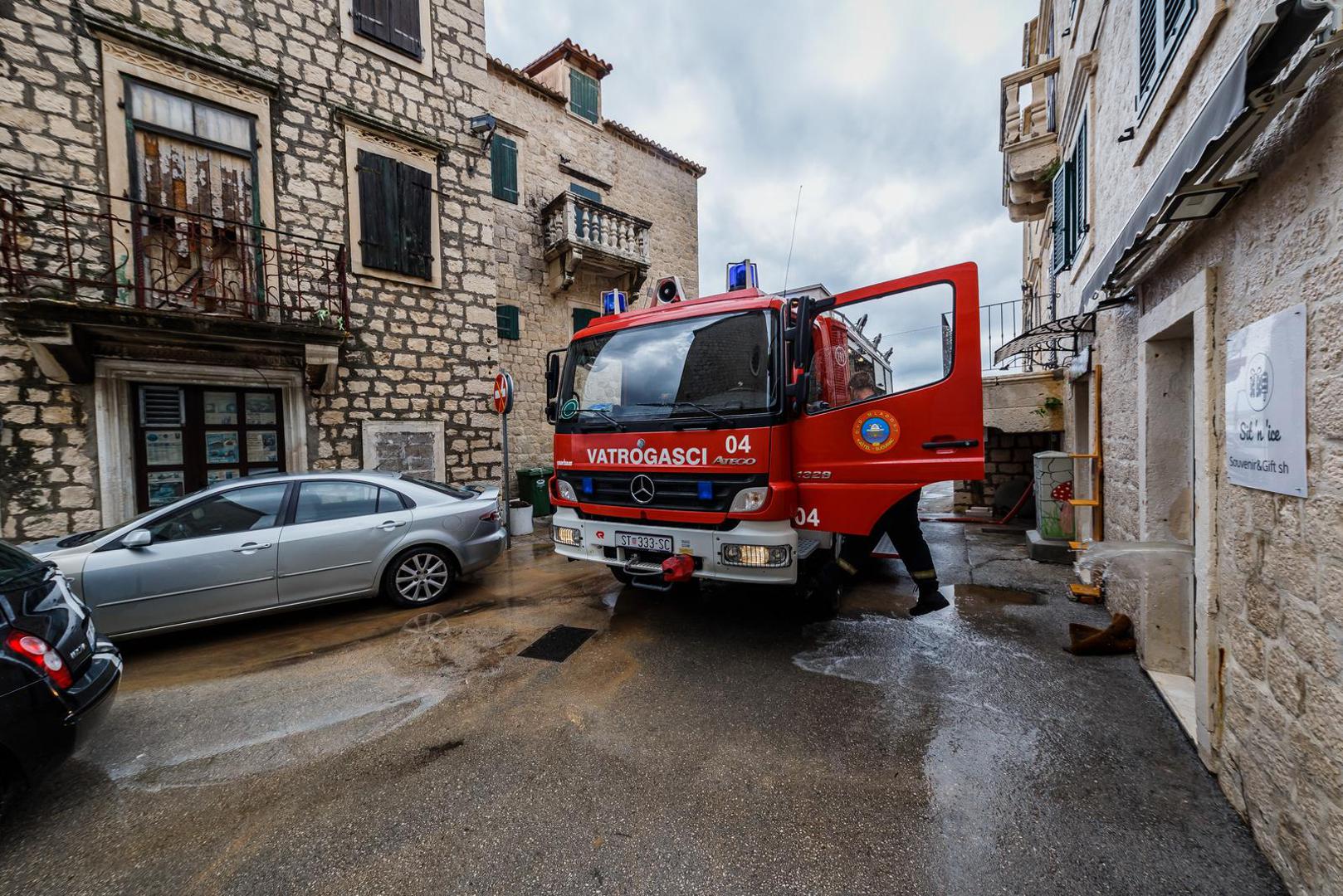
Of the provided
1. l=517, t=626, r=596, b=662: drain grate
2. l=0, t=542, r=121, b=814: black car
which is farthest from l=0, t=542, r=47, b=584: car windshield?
l=517, t=626, r=596, b=662: drain grate

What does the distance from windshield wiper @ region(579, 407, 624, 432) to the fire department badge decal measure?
6.08 feet

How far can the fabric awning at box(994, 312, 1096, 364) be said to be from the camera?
17.7ft

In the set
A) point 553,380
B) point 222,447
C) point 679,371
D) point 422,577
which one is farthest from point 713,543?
point 222,447

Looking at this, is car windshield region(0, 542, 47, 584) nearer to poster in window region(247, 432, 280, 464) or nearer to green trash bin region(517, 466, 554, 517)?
poster in window region(247, 432, 280, 464)

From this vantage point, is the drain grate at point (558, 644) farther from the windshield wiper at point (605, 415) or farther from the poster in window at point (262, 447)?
the poster in window at point (262, 447)

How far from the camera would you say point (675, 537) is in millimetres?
3943

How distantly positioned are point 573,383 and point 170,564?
3.44 meters

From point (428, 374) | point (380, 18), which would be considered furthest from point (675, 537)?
point (380, 18)

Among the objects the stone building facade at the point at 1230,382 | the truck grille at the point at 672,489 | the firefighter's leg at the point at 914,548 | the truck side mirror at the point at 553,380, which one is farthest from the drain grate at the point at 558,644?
the stone building facade at the point at 1230,382

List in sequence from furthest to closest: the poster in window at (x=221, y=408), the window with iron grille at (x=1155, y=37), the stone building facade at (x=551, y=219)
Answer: the stone building facade at (x=551, y=219) < the poster in window at (x=221, y=408) < the window with iron grille at (x=1155, y=37)

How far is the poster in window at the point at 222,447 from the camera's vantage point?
654cm

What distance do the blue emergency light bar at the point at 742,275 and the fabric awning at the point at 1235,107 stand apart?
2.58m

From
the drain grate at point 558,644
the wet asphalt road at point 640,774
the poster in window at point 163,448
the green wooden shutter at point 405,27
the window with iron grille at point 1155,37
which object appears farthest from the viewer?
the green wooden shutter at point 405,27

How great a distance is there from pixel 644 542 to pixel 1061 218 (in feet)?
24.2
